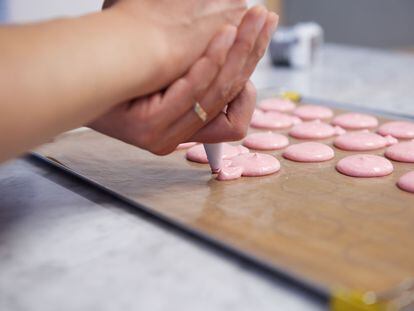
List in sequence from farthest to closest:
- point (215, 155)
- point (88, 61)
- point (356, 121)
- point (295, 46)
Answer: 1. point (295, 46)
2. point (356, 121)
3. point (215, 155)
4. point (88, 61)

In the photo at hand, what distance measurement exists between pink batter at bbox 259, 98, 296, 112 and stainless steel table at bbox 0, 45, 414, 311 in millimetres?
538

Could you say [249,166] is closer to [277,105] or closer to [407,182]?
[407,182]

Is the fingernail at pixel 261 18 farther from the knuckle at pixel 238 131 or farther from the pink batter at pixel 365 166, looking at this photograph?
the pink batter at pixel 365 166

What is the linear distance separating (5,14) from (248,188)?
120cm

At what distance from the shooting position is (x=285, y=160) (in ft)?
3.13

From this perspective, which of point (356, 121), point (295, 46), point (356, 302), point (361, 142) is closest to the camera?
point (356, 302)

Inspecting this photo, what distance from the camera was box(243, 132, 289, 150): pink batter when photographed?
1.01 meters

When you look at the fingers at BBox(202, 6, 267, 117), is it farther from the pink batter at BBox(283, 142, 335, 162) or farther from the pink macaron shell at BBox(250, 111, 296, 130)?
the pink macaron shell at BBox(250, 111, 296, 130)

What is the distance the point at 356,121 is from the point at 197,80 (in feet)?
1.70

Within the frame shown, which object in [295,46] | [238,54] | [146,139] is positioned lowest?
[295,46]

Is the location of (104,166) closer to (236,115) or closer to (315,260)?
(236,115)

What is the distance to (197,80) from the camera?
0.73m

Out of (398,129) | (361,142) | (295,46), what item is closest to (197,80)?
(361,142)

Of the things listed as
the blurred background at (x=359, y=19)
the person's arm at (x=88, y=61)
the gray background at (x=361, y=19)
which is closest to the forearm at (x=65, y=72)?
the person's arm at (x=88, y=61)
